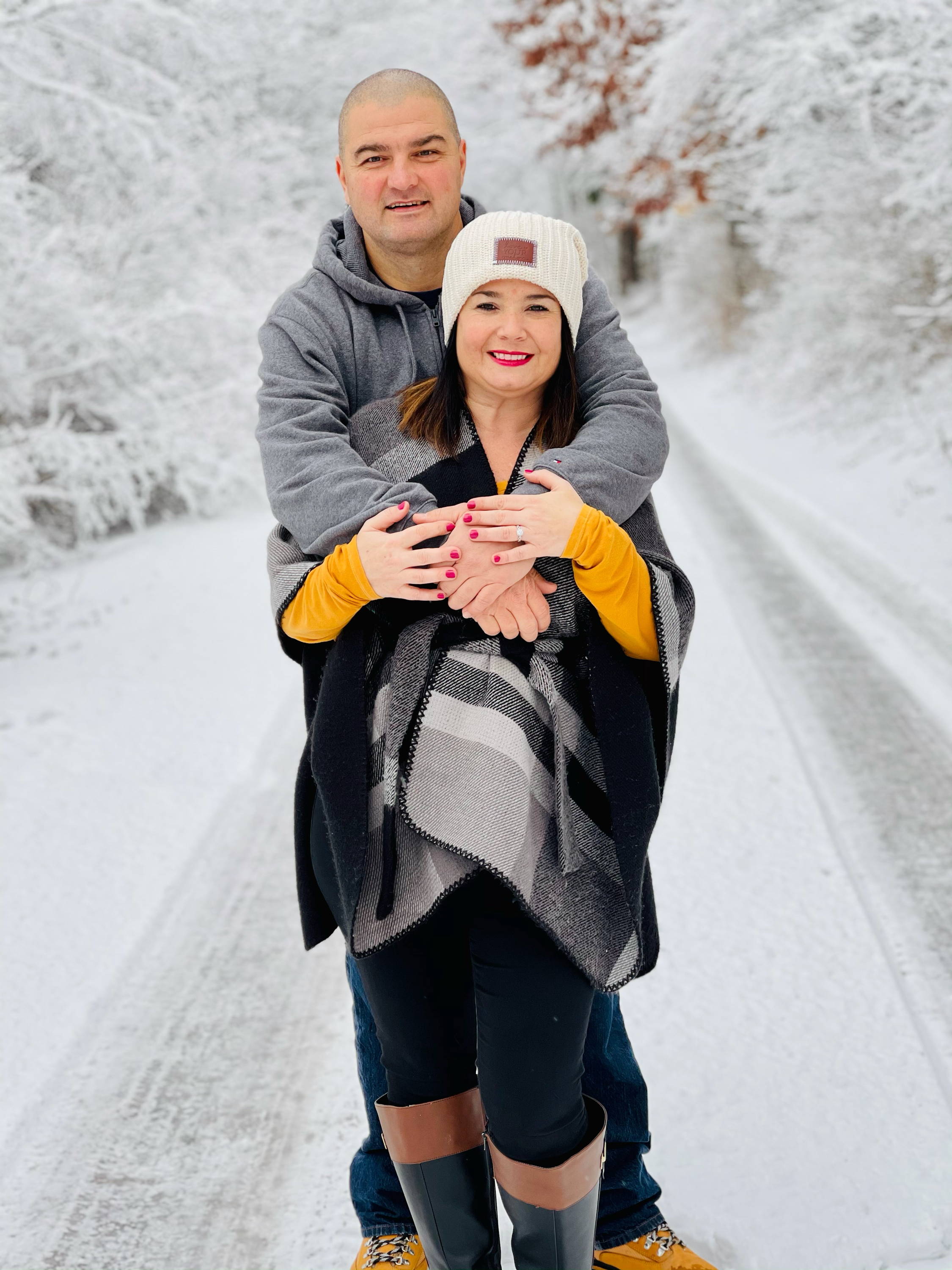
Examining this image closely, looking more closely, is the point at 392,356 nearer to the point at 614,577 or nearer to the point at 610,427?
the point at 610,427

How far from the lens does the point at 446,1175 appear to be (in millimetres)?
1638

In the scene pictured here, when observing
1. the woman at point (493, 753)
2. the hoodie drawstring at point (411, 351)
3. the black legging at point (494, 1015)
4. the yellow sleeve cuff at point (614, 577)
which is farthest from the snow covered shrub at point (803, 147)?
the black legging at point (494, 1015)

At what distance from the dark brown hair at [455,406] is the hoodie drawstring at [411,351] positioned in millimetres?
47

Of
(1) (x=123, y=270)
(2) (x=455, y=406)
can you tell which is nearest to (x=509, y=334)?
(2) (x=455, y=406)

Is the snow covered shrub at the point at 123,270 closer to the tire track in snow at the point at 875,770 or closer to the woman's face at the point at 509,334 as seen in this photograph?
the tire track in snow at the point at 875,770

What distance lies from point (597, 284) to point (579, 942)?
3.49 feet

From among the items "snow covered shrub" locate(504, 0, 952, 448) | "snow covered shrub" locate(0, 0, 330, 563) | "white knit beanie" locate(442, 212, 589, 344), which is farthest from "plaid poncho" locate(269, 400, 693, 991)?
"snow covered shrub" locate(504, 0, 952, 448)

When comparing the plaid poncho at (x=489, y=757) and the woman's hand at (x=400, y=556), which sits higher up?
the woman's hand at (x=400, y=556)

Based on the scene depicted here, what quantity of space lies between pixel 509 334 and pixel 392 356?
0.26m

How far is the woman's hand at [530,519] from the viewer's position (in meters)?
1.44

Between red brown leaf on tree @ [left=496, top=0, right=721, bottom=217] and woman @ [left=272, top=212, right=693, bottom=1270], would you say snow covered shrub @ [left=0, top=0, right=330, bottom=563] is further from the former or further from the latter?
red brown leaf on tree @ [left=496, top=0, right=721, bottom=217]

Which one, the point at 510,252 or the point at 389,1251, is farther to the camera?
the point at 389,1251

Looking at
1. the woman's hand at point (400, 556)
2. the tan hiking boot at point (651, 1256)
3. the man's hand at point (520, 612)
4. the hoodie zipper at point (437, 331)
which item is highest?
the hoodie zipper at point (437, 331)

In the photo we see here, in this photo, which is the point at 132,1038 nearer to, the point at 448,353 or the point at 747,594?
the point at 448,353
